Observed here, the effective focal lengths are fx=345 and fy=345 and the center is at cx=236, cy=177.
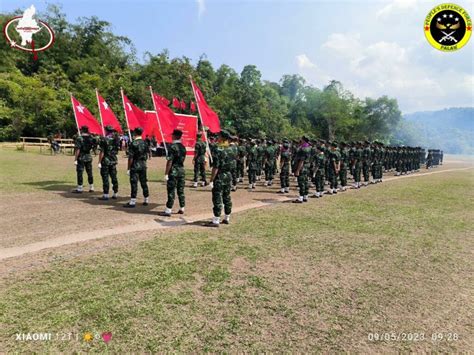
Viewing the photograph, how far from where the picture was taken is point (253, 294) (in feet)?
16.2

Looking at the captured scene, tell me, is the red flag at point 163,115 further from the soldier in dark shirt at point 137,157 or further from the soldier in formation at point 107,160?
the soldier in dark shirt at point 137,157

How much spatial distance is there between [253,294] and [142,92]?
40.5 m

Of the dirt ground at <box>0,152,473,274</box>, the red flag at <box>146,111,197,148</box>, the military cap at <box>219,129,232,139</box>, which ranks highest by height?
the red flag at <box>146,111,197,148</box>

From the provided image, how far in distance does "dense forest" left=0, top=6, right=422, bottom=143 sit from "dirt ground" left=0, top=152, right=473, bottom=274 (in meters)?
11.3

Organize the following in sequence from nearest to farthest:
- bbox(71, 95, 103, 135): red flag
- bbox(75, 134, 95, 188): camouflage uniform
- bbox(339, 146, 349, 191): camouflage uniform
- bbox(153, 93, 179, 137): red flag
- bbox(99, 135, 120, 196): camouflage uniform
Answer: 1. bbox(99, 135, 120, 196): camouflage uniform
2. bbox(75, 134, 95, 188): camouflage uniform
3. bbox(153, 93, 179, 137): red flag
4. bbox(71, 95, 103, 135): red flag
5. bbox(339, 146, 349, 191): camouflage uniform

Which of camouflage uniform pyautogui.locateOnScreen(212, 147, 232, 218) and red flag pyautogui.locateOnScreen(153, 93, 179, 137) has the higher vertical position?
red flag pyautogui.locateOnScreen(153, 93, 179, 137)

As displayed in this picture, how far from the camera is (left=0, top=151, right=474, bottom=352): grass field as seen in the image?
394 cm

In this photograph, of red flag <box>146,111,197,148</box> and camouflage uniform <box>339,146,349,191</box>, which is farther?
camouflage uniform <box>339,146,349,191</box>

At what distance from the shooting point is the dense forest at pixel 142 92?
34.0 m

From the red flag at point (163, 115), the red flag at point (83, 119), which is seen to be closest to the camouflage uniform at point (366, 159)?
the red flag at point (163, 115)

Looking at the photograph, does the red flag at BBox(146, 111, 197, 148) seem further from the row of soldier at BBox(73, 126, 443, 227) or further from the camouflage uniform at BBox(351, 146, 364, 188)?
the camouflage uniform at BBox(351, 146, 364, 188)

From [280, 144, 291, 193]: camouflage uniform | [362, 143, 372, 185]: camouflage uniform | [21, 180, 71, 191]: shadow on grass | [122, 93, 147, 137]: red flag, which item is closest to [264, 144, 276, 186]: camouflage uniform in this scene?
[280, 144, 291, 193]: camouflage uniform

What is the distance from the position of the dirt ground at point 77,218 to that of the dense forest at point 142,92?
444 inches

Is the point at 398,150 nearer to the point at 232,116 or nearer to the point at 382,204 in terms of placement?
the point at 382,204
